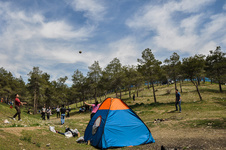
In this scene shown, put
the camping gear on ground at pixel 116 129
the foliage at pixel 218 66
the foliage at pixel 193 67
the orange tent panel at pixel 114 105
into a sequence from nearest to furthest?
1. the camping gear on ground at pixel 116 129
2. the orange tent panel at pixel 114 105
3. the foliage at pixel 193 67
4. the foliage at pixel 218 66

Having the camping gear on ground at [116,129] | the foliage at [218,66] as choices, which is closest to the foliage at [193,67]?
the foliage at [218,66]

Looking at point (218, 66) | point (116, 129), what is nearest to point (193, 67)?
point (218, 66)

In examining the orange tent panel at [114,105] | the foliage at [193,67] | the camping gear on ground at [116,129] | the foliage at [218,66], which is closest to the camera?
the camping gear on ground at [116,129]

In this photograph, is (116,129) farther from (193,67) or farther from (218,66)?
(218,66)

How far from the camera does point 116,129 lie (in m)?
8.13

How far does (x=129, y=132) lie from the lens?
8.27 metres

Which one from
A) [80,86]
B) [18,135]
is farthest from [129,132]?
[80,86]

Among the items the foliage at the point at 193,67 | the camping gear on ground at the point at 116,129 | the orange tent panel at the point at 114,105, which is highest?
the foliage at the point at 193,67

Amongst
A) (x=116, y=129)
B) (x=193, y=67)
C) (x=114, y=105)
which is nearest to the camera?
(x=116, y=129)

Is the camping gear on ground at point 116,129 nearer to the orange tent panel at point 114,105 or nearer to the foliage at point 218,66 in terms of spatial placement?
the orange tent panel at point 114,105

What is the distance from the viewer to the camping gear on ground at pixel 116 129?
7816 mm

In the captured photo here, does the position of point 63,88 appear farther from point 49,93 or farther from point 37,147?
point 37,147

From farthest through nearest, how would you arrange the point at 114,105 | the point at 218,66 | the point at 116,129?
the point at 218,66
the point at 114,105
the point at 116,129

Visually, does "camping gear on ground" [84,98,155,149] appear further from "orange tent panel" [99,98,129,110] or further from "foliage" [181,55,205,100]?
"foliage" [181,55,205,100]
